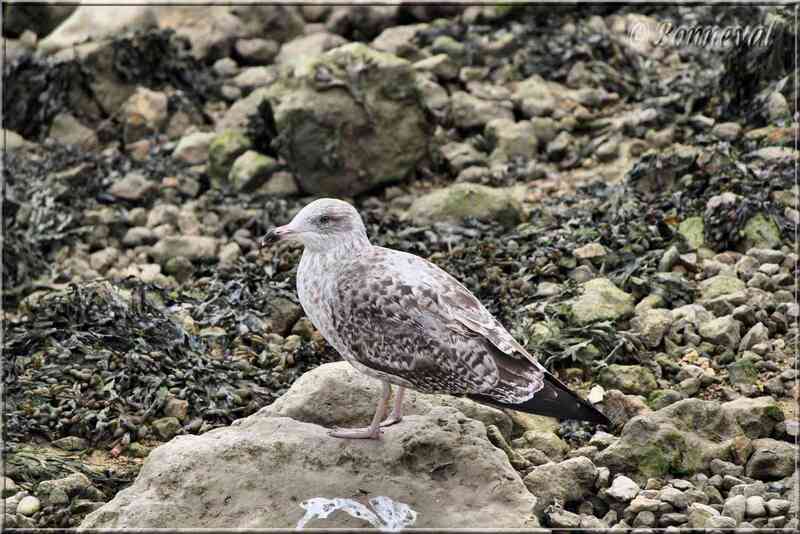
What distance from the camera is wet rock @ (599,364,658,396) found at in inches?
301

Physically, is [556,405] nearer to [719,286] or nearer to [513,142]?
[719,286]

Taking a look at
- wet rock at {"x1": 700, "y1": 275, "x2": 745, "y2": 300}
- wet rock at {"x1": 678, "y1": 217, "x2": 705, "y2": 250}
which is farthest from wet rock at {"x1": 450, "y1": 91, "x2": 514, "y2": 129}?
wet rock at {"x1": 700, "y1": 275, "x2": 745, "y2": 300}

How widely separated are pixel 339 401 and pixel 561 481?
4.68 feet

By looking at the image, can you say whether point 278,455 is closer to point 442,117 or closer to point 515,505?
point 515,505


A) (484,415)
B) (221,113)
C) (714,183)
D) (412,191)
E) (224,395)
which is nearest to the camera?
(484,415)

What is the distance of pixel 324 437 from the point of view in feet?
19.9

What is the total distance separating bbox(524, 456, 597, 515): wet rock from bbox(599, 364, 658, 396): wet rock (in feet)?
4.45

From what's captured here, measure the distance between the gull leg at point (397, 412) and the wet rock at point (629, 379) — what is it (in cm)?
190

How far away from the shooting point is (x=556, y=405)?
6125mm

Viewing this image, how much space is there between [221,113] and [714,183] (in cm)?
654

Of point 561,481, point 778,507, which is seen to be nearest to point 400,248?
point 561,481

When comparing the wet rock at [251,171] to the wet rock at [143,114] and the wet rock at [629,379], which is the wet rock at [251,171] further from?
the wet rock at [629,379]

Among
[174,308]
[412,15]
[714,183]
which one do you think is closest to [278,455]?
[174,308]

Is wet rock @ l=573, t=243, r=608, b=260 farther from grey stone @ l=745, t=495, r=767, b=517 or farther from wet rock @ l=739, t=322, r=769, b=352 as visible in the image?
grey stone @ l=745, t=495, r=767, b=517
